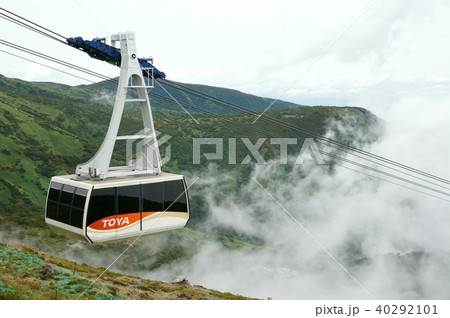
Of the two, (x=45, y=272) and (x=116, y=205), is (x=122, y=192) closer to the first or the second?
(x=116, y=205)

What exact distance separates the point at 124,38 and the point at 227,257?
17934 cm

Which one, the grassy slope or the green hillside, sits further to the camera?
the green hillside

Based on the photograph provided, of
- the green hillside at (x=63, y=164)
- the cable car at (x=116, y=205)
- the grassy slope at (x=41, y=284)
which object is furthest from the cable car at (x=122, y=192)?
the green hillside at (x=63, y=164)

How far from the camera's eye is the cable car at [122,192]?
17.4 meters

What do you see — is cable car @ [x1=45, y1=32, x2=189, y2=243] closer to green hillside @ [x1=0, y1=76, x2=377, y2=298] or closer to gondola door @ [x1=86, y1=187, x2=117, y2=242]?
gondola door @ [x1=86, y1=187, x2=117, y2=242]

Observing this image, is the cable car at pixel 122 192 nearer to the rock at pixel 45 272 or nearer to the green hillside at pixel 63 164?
the green hillside at pixel 63 164

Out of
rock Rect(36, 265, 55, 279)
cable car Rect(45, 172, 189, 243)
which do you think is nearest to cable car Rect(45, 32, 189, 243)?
cable car Rect(45, 172, 189, 243)

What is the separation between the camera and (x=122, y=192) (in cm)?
1795

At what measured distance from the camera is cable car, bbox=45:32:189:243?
17.4 m

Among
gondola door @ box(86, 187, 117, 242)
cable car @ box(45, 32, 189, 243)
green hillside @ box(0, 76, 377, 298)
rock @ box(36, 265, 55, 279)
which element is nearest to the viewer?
gondola door @ box(86, 187, 117, 242)

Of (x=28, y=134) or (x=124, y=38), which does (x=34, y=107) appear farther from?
(x=124, y=38)

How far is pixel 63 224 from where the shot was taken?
714 inches

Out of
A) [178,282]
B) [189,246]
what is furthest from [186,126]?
[178,282]
